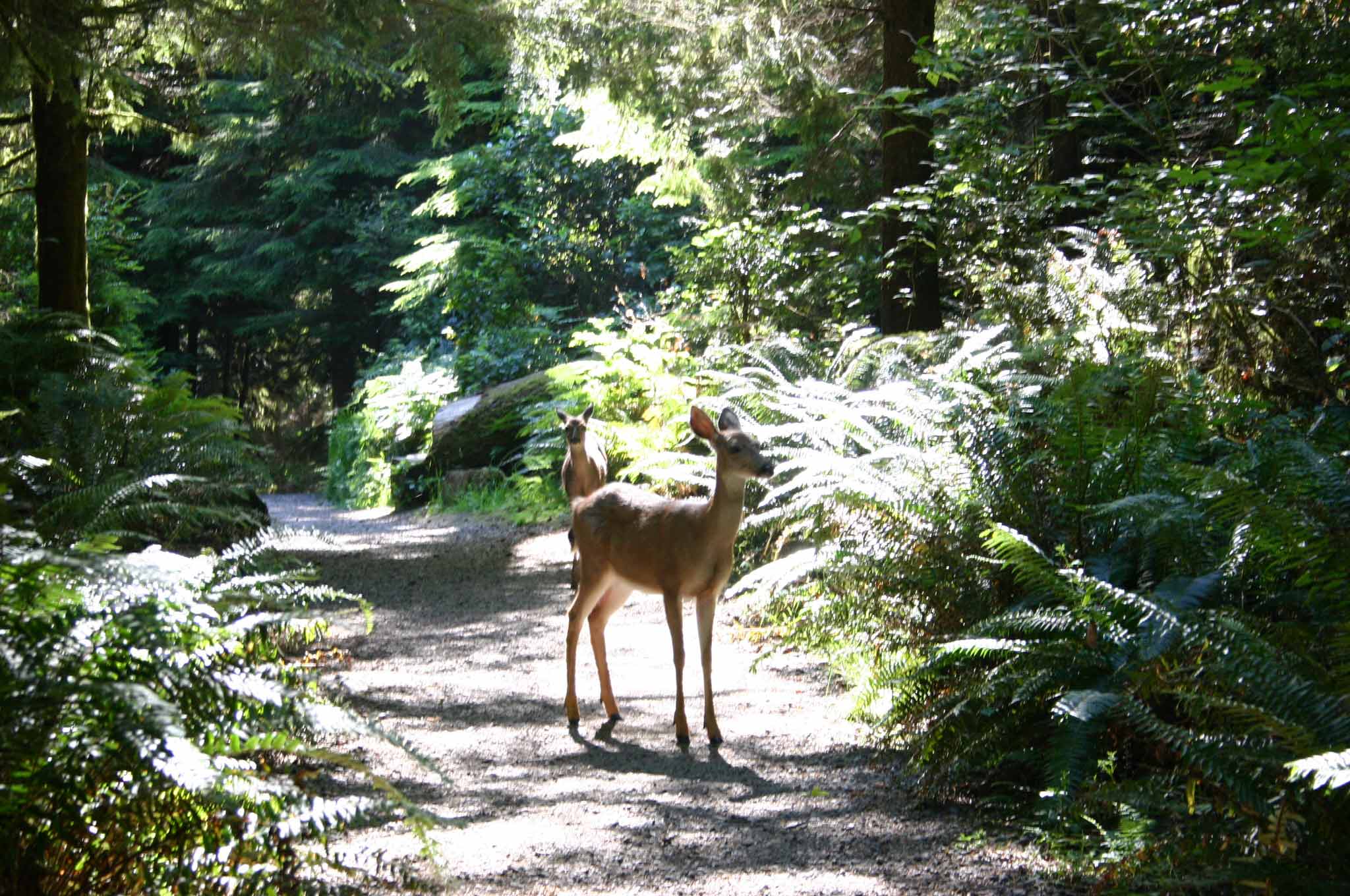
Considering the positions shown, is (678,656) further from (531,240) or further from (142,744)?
(531,240)

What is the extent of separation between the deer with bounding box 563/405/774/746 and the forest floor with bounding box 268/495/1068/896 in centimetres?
31

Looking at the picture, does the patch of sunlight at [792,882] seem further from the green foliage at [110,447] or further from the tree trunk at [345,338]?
the tree trunk at [345,338]

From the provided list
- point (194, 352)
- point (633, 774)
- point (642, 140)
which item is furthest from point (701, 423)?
point (194, 352)

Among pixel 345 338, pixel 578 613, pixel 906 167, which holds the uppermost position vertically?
pixel 345 338

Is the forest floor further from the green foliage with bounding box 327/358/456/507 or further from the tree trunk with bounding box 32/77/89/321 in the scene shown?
the green foliage with bounding box 327/358/456/507

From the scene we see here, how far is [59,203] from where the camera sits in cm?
1077

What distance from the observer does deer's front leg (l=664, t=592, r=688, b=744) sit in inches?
237

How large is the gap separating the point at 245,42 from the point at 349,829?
319 inches

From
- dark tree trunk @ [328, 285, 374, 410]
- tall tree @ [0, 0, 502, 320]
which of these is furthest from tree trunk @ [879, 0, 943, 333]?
dark tree trunk @ [328, 285, 374, 410]

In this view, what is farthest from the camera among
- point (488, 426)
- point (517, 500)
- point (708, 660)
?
point (488, 426)

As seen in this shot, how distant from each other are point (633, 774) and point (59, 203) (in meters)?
8.21

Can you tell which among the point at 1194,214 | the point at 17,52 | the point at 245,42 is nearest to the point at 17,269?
the point at 245,42

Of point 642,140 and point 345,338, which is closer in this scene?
point 642,140

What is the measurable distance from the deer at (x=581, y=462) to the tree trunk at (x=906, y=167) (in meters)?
2.97
